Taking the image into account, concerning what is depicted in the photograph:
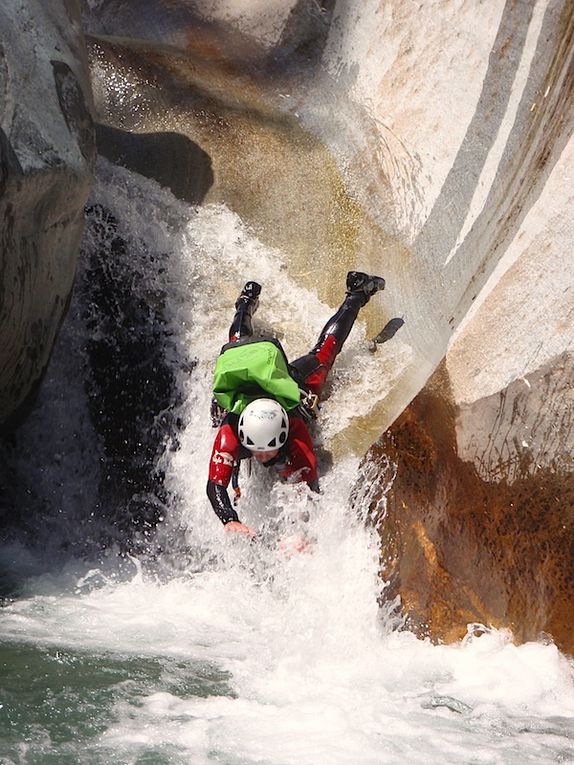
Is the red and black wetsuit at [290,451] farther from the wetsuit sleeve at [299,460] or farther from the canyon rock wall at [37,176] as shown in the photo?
the canyon rock wall at [37,176]

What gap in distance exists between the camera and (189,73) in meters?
8.84

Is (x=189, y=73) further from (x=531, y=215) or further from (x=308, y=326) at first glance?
(x=531, y=215)

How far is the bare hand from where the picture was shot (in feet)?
19.6

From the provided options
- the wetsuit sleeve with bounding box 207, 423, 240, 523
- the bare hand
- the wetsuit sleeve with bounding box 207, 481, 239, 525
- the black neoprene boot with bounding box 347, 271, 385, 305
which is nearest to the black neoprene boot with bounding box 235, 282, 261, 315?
the black neoprene boot with bounding box 347, 271, 385, 305

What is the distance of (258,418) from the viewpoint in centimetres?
605

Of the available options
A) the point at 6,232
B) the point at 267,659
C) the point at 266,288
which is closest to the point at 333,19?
the point at 266,288

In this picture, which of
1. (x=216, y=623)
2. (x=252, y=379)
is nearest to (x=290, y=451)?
(x=252, y=379)

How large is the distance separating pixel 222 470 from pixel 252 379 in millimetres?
561

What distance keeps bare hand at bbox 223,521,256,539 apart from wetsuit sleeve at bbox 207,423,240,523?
3 cm

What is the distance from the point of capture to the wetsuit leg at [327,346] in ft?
21.9

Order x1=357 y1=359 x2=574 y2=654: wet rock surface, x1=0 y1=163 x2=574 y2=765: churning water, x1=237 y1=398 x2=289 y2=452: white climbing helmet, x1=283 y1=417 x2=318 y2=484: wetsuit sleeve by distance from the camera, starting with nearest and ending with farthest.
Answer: x1=0 y1=163 x2=574 y2=765: churning water < x1=357 y1=359 x2=574 y2=654: wet rock surface < x1=237 y1=398 x2=289 y2=452: white climbing helmet < x1=283 y1=417 x2=318 y2=484: wetsuit sleeve

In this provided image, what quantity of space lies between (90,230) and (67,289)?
705mm

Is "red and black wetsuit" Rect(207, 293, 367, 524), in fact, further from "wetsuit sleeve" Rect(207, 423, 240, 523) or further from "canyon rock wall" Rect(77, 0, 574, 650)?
"canyon rock wall" Rect(77, 0, 574, 650)

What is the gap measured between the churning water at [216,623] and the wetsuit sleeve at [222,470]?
0.33m
